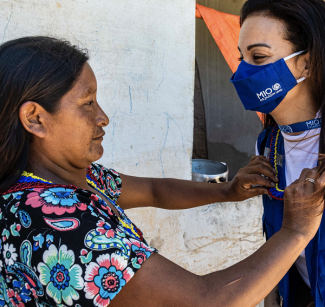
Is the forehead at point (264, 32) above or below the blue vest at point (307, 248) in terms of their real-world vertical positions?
above

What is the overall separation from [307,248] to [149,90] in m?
1.60

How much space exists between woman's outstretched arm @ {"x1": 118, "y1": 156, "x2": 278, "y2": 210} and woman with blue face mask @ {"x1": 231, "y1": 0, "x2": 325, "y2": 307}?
0.13m

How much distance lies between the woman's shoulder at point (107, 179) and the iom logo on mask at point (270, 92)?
82 cm

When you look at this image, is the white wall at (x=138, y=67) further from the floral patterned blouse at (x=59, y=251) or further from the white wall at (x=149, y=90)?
the floral patterned blouse at (x=59, y=251)

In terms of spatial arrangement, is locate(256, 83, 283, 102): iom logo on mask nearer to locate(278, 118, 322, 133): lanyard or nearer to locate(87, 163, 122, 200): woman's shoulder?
locate(278, 118, 322, 133): lanyard

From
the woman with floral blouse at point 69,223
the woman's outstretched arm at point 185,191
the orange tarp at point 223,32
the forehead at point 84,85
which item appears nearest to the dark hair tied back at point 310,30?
the woman's outstretched arm at point 185,191

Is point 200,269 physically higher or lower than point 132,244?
lower

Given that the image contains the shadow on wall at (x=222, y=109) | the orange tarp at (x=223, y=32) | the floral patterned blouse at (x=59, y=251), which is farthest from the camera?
the shadow on wall at (x=222, y=109)

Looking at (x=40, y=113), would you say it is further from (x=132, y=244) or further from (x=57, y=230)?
(x=132, y=244)

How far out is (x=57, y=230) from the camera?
3.03 feet

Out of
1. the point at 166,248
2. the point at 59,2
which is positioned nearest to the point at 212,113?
the point at 166,248

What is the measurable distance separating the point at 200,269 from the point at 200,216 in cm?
49

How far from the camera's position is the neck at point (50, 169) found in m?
1.17

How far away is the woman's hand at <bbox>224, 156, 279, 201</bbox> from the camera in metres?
1.59
